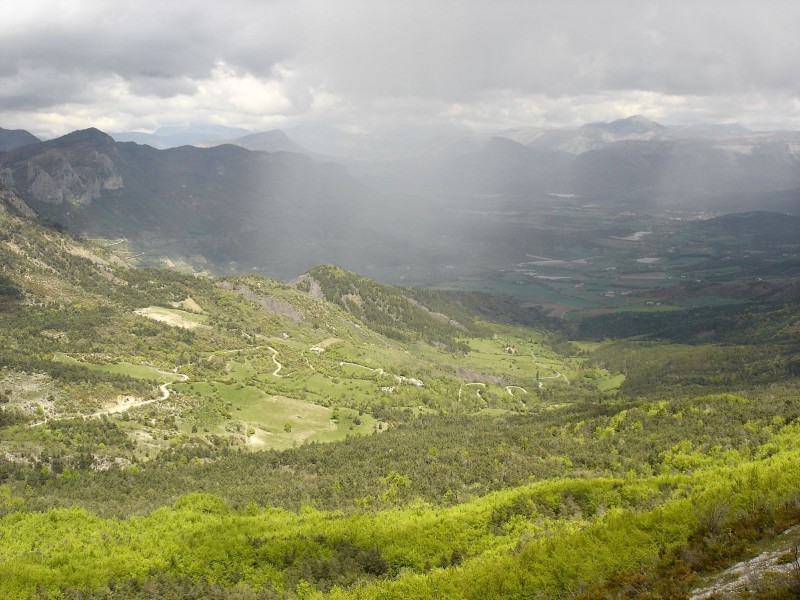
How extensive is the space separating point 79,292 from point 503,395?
133 metres

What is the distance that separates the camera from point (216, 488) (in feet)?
255

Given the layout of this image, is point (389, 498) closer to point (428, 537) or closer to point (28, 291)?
point (428, 537)

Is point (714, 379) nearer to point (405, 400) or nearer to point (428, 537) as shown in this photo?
point (405, 400)

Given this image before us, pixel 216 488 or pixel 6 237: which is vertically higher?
pixel 6 237

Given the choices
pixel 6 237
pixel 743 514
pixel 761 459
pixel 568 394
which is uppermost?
pixel 6 237

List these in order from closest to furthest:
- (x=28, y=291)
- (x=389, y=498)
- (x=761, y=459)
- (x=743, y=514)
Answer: (x=743, y=514), (x=761, y=459), (x=389, y=498), (x=28, y=291)

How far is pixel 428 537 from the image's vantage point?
173 feet

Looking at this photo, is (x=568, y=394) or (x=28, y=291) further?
(x=568, y=394)

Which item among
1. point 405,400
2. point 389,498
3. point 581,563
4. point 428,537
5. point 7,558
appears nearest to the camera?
→ point 581,563

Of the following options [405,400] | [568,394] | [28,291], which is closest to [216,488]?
[405,400]

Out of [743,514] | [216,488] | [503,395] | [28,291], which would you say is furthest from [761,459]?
[28,291]

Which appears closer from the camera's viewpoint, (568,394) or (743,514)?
(743,514)

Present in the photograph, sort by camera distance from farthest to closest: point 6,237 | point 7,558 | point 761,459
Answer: point 6,237 → point 761,459 → point 7,558

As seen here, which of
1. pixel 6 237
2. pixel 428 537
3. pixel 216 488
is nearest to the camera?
pixel 428 537
